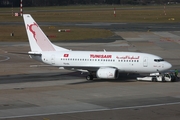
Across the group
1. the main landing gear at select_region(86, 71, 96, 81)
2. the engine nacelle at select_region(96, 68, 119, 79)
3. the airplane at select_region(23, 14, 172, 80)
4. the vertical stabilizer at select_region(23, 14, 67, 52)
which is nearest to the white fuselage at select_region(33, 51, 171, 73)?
the airplane at select_region(23, 14, 172, 80)

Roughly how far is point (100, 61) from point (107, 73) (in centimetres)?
280

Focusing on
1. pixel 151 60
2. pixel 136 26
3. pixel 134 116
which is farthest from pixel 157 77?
pixel 136 26

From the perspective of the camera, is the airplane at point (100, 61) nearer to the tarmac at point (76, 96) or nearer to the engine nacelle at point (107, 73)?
the engine nacelle at point (107, 73)

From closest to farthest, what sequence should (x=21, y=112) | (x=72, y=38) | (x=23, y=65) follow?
(x=21, y=112)
(x=23, y=65)
(x=72, y=38)

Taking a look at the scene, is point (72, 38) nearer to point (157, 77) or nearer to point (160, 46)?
point (160, 46)

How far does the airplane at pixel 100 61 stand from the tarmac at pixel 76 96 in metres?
1.43

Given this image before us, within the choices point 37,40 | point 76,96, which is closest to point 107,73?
point 76,96

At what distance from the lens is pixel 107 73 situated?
55.2 m

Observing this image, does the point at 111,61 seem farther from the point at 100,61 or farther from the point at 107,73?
the point at 107,73

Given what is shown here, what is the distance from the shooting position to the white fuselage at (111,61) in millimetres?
56031

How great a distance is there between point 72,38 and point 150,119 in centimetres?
7069

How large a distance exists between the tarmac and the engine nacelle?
2.77ft

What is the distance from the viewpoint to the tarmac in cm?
3869

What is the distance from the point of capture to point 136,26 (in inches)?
5389
